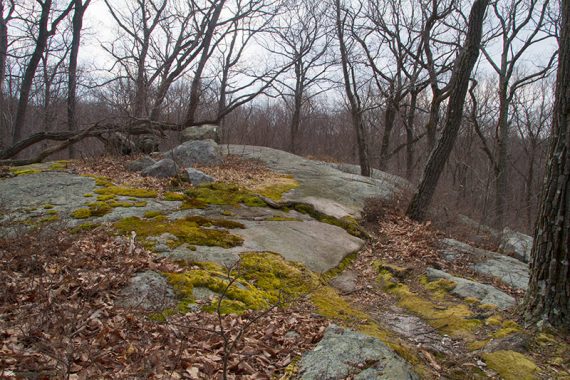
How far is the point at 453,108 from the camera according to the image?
8.55m

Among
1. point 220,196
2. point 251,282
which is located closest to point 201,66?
point 220,196

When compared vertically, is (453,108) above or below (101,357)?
above

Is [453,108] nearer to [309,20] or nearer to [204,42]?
[204,42]

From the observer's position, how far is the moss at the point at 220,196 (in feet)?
25.6

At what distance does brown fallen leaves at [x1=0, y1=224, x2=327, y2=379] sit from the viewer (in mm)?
2660

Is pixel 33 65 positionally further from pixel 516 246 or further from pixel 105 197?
pixel 516 246

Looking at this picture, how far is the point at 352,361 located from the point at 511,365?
1622mm

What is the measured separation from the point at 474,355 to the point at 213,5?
16.0m

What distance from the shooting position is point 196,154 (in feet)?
38.7

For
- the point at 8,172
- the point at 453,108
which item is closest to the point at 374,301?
the point at 453,108

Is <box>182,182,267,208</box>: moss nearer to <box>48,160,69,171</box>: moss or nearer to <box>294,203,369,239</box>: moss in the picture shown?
<box>294,203,369,239</box>: moss

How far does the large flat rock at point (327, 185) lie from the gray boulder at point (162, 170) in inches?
109

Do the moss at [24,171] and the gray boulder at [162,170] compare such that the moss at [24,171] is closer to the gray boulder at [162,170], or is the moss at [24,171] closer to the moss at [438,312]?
the gray boulder at [162,170]

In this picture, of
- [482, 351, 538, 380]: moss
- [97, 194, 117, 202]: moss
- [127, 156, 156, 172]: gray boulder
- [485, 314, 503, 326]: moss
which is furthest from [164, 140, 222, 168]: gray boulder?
[482, 351, 538, 380]: moss
